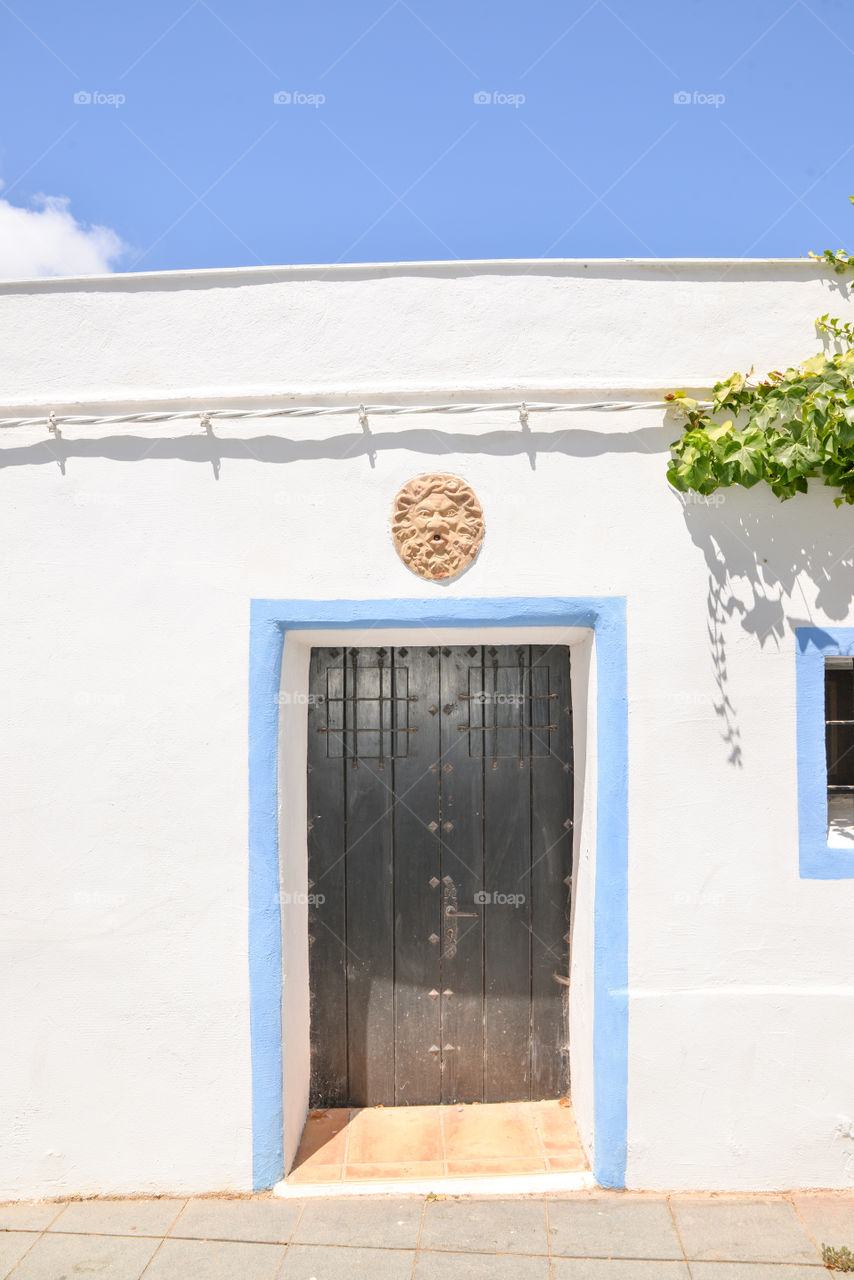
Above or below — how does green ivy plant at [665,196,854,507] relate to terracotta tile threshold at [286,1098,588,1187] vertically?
above

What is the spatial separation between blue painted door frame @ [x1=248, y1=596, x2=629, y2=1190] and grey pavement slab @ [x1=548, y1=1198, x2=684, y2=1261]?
0.63 feet

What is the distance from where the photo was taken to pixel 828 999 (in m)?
3.52

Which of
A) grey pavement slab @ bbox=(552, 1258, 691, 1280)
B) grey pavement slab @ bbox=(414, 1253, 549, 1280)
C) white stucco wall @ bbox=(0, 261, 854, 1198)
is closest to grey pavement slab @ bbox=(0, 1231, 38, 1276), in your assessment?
white stucco wall @ bbox=(0, 261, 854, 1198)

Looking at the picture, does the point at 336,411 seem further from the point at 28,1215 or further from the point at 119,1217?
the point at 28,1215

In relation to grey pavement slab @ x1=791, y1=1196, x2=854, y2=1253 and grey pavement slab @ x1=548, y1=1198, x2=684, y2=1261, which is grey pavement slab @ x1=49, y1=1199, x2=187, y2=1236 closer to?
grey pavement slab @ x1=548, y1=1198, x2=684, y2=1261

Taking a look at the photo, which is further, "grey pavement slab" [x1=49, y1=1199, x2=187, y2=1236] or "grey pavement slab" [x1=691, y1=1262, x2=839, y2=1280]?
"grey pavement slab" [x1=49, y1=1199, x2=187, y2=1236]

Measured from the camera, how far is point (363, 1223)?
3309mm

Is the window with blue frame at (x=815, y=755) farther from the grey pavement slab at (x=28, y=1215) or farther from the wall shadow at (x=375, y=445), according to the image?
the grey pavement slab at (x=28, y=1215)

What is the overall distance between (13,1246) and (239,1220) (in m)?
0.91

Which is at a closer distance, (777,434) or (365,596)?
(777,434)

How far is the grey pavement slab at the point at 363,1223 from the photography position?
3.21 metres

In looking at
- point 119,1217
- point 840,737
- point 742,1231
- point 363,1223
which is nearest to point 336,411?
point 840,737

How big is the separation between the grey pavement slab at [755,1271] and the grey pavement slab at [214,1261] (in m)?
1.66

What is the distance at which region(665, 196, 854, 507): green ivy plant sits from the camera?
338 cm
